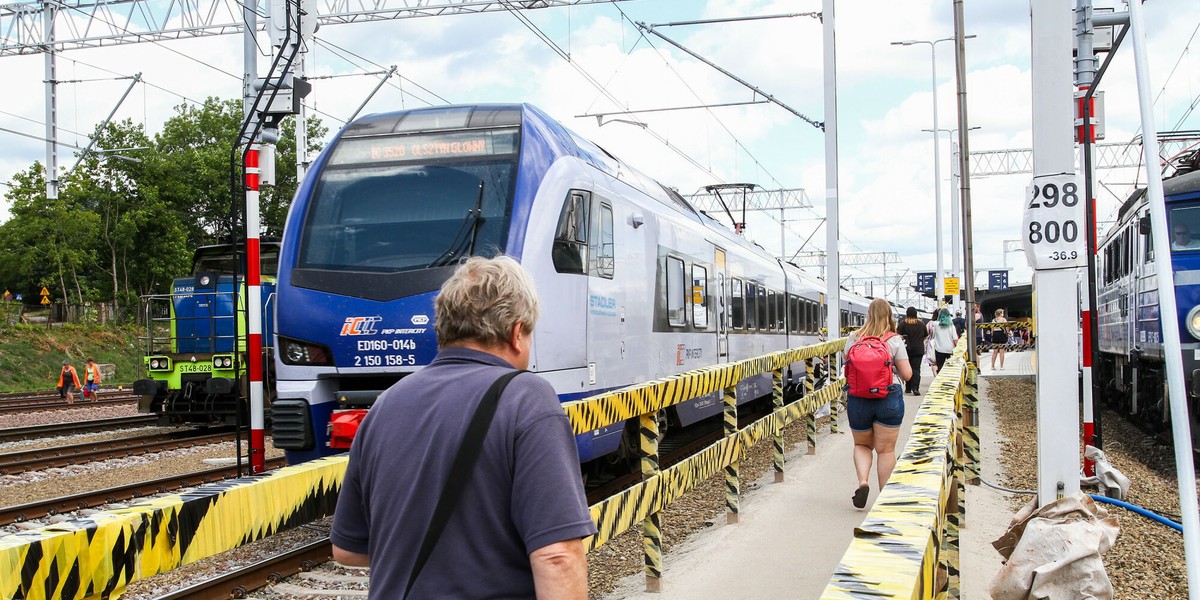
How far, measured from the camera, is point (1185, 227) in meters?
12.2

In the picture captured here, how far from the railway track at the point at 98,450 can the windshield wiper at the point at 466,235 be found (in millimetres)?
7395

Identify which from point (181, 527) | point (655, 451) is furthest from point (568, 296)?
point (181, 527)

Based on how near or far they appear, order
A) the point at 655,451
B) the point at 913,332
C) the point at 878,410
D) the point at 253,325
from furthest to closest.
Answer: the point at 913,332 < the point at 253,325 < the point at 878,410 < the point at 655,451

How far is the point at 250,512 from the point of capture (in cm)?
329

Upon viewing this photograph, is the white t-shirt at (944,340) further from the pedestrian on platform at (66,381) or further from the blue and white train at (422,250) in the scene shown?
the pedestrian on platform at (66,381)

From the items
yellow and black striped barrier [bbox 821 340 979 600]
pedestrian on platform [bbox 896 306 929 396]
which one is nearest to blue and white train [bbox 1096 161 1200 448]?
pedestrian on platform [bbox 896 306 929 396]

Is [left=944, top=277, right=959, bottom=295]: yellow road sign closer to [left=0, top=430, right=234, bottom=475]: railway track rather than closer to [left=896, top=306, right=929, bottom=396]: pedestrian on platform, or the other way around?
[left=896, top=306, right=929, bottom=396]: pedestrian on platform

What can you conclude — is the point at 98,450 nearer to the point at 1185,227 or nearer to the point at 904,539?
the point at 904,539

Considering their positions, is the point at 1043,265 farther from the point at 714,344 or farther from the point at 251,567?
the point at 714,344

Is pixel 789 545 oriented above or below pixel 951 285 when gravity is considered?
below

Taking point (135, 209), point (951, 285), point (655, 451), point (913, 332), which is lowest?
point (655, 451)

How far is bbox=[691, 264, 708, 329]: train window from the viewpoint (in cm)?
1249

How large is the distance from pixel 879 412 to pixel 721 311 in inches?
248

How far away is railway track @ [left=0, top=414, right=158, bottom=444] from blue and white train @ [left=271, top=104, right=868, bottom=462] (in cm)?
1040
